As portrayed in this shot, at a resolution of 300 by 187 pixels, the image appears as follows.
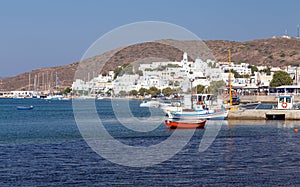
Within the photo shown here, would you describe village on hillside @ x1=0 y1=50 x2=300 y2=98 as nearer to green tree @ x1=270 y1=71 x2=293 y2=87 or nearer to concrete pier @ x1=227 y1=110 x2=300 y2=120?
green tree @ x1=270 y1=71 x2=293 y2=87

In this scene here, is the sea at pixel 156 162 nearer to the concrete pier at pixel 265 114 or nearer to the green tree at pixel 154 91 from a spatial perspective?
the concrete pier at pixel 265 114

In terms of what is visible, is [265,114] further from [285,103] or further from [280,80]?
[280,80]

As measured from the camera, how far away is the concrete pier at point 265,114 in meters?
62.7

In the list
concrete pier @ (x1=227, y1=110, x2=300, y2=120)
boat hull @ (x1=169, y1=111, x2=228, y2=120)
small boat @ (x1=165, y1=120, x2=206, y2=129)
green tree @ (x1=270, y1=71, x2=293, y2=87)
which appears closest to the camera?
small boat @ (x1=165, y1=120, x2=206, y2=129)

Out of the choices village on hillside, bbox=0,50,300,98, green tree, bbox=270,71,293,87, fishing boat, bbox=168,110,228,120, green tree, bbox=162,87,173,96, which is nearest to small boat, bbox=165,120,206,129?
fishing boat, bbox=168,110,228,120

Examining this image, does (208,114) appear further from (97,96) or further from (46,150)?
(97,96)

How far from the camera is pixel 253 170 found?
2966 cm

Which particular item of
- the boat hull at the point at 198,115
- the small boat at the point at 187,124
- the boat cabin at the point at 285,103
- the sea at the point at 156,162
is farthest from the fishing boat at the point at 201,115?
the sea at the point at 156,162

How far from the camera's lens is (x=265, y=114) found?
2512 inches

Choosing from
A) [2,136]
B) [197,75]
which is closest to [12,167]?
[2,136]

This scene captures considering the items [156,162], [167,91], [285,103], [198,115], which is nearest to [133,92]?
[167,91]

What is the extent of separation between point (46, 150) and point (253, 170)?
540 inches

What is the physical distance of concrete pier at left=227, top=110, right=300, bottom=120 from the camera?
206ft

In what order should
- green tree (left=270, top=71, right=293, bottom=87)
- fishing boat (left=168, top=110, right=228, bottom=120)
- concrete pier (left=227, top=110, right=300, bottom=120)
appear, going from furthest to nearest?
green tree (left=270, top=71, right=293, bottom=87)
concrete pier (left=227, top=110, right=300, bottom=120)
fishing boat (left=168, top=110, right=228, bottom=120)
